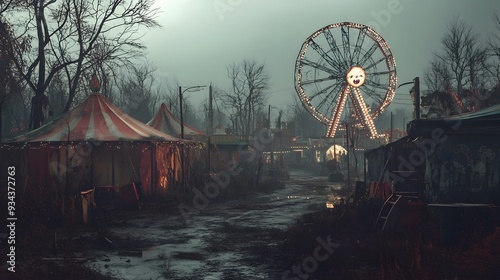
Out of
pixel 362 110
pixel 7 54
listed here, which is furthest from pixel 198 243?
pixel 362 110

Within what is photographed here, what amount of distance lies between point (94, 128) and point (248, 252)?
13.3 m

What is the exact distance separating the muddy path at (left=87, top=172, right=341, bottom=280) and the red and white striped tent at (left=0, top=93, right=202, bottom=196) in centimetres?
307

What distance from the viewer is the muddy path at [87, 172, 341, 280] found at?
9.00 metres

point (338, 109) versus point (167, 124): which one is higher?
point (338, 109)

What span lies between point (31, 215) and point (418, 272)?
9728 mm

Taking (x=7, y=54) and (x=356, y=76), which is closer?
(x=7, y=54)

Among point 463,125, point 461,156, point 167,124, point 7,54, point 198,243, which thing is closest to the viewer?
point 463,125

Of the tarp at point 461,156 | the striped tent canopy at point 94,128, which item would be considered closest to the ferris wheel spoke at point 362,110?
the striped tent canopy at point 94,128

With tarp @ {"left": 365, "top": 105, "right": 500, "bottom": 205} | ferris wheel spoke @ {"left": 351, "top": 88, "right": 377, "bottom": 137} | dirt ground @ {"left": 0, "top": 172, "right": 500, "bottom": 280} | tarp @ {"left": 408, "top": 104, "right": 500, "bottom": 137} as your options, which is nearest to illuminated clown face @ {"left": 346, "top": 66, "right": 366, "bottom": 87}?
ferris wheel spoke @ {"left": 351, "top": 88, "right": 377, "bottom": 137}

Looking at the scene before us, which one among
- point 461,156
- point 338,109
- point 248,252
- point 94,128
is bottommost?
point 248,252

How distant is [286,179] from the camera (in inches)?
1555

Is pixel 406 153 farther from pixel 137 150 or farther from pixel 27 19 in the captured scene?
pixel 27 19

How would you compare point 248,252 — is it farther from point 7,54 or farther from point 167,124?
point 167,124

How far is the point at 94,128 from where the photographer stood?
70.7 ft
